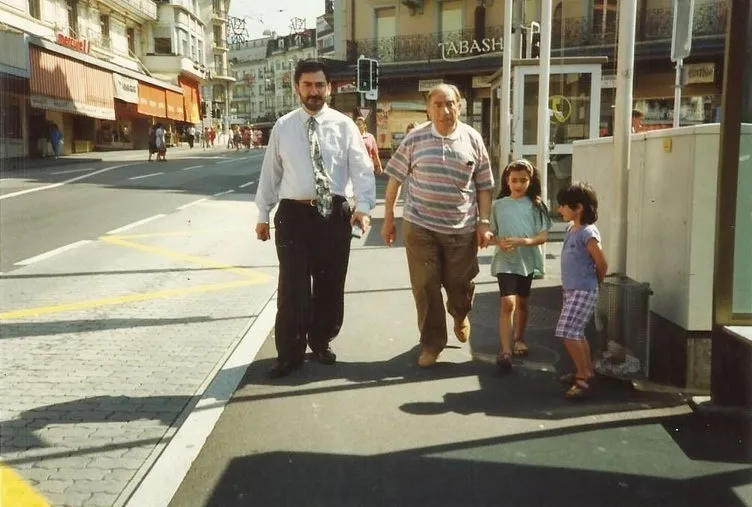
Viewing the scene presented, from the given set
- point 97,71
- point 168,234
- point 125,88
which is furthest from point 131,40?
point 168,234

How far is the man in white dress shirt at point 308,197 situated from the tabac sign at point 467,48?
27868mm

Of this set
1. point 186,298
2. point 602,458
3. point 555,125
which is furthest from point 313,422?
point 555,125

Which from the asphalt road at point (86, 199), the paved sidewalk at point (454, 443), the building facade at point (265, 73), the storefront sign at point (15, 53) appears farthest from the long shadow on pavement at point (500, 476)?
the building facade at point (265, 73)

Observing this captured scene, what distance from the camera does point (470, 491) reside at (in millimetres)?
3227

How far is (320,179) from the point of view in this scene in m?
4.77

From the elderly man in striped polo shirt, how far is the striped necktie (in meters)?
0.45

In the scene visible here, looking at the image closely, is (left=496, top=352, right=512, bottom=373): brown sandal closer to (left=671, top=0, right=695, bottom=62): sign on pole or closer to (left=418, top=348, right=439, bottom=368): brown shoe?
(left=418, top=348, right=439, bottom=368): brown shoe

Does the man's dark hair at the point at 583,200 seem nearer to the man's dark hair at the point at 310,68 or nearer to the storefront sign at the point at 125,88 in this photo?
the man's dark hair at the point at 310,68

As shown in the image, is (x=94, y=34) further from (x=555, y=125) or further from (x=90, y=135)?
(x=555, y=125)

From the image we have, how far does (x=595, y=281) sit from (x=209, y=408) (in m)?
2.48

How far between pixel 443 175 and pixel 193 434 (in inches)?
89.4

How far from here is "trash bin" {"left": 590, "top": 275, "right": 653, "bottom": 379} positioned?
468cm

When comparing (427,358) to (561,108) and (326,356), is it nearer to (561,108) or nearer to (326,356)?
(326,356)

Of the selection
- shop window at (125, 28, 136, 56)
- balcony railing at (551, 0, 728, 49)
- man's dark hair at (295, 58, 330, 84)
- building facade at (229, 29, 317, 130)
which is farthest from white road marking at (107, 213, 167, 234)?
building facade at (229, 29, 317, 130)
